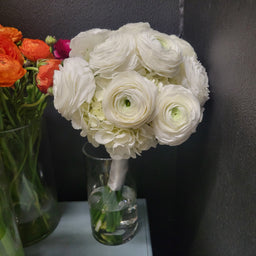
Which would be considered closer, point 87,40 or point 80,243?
point 87,40

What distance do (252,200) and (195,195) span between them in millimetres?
342

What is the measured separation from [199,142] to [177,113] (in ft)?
0.84

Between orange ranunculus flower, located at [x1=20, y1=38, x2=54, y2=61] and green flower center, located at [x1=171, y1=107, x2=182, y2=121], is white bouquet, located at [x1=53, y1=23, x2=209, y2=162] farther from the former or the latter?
orange ranunculus flower, located at [x1=20, y1=38, x2=54, y2=61]

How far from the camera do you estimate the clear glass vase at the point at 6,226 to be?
57cm

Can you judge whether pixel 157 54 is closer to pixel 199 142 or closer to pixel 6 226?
pixel 199 142

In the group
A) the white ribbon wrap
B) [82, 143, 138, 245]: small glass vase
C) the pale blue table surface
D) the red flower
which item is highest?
the red flower

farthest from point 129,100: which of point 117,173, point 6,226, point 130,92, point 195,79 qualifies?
point 6,226

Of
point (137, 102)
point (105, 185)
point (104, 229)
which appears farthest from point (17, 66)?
point (104, 229)

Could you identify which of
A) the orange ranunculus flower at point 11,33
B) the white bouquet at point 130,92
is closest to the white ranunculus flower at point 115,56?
the white bouquet at point 130,92

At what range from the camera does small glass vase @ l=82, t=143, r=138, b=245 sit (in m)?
0.68

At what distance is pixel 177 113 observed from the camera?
0.46 meters

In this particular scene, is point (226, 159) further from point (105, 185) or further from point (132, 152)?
point (105, 185)

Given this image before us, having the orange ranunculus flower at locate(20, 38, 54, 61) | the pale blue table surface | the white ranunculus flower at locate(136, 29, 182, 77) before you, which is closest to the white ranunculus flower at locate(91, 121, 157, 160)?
the white ranunculus flower at locate(136, 29, 182, 77)

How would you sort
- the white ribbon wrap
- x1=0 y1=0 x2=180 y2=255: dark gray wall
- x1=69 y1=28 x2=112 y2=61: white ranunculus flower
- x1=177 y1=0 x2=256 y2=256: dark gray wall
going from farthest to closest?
x1=0 y1=0 x2=180 y2=255: dark gray wall < the white ribbon wrap < x1=69 y1=28 x2=112 y2=61: white ranunculus flower < x1=177 y1=0 x2=256 y2=256: dark gray wall
